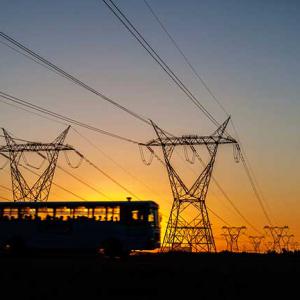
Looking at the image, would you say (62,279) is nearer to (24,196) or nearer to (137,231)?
(137,231)

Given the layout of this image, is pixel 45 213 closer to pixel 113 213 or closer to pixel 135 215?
pixel 113 213

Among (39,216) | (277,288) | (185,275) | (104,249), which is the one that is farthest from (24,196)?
(277,288)

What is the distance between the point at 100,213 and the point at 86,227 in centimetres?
128

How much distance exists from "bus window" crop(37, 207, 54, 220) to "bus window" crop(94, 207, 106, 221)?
2978 mm

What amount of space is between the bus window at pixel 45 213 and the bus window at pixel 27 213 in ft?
1.50

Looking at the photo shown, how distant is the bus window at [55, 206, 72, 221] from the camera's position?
3322 centimetres

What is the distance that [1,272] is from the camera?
20000 millimetres

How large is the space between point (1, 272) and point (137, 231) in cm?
1356

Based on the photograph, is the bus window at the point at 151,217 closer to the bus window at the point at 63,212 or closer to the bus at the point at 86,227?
the bus at the point at 86,227

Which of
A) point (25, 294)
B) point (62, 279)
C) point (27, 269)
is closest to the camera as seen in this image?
point (25, 294)

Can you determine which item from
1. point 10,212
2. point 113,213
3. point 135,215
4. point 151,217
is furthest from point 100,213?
point 10,212

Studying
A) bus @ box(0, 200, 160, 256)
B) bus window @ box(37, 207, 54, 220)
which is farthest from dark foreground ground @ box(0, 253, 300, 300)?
bus window @ box(37, 207, 54, 220)

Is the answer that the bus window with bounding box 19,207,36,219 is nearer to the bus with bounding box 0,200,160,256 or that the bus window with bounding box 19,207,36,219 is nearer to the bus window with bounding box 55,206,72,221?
the bus with bounding box 0,200,160,256

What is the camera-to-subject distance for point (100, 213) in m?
33.0
